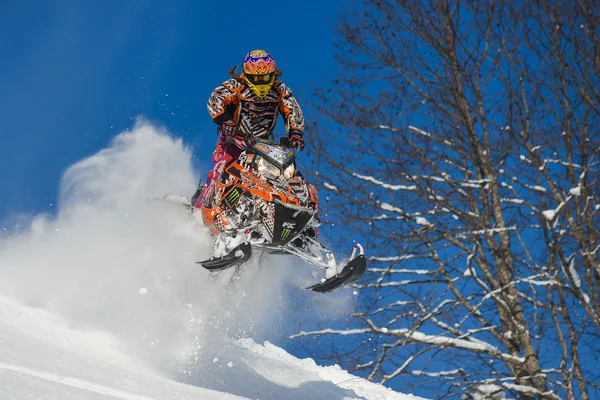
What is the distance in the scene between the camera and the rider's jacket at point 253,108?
9.06 m

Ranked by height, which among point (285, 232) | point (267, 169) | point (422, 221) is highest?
point (267, 169)

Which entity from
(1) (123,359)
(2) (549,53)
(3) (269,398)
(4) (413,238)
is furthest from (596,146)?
(1) (123,359)

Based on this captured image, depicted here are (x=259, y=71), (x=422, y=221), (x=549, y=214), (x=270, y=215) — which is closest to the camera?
(x=549, y=214)

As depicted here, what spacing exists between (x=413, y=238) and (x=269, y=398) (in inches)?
113

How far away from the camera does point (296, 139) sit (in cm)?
903

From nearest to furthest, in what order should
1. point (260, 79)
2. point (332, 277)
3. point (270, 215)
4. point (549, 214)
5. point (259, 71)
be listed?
1. point (549, 214)
2. point (332, 277)
3. point (270, 215)
4. point (259, 71)
5. point (260, 79)

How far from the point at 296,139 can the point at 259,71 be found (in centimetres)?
86

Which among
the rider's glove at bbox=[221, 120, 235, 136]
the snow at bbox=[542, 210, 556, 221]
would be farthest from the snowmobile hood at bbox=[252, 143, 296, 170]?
the snow at bbox=[542, 210, 556, 221]

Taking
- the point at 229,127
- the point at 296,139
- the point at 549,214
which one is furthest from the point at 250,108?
the point at 549,214

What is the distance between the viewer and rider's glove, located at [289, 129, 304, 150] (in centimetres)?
901

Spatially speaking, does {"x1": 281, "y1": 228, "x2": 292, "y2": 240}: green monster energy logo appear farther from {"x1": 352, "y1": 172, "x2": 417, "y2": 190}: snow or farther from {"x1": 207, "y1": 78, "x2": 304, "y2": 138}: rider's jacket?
{"x1": 207, "y1": 78, "x2": 304, "y2": 138}: rider's jacket

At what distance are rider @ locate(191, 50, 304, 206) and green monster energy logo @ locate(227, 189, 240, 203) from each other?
0.33 m

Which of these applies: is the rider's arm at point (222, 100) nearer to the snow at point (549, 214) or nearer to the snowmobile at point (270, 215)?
the snowmobile at point (270, 215)

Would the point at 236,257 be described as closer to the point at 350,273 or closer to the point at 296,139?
the point at 350,273
